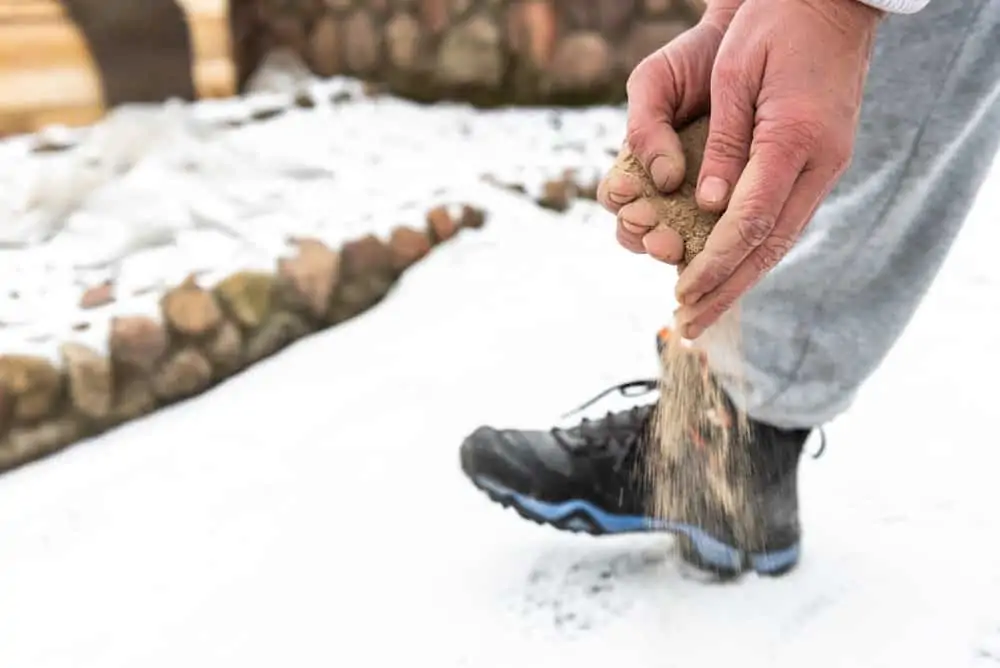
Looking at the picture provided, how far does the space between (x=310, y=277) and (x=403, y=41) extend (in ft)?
3.04

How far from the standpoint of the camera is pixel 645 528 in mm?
981

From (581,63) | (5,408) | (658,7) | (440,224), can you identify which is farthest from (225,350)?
(658,7)

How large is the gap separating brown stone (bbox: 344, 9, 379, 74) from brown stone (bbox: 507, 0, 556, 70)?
34cm

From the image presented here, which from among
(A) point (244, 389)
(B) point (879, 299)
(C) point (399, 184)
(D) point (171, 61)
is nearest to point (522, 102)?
(C) point (399, 184)

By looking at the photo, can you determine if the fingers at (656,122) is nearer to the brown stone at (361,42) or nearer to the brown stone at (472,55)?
the brown stone at (472,55)

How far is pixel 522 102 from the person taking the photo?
7.35ft

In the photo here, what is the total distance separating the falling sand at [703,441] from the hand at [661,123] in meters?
0.22

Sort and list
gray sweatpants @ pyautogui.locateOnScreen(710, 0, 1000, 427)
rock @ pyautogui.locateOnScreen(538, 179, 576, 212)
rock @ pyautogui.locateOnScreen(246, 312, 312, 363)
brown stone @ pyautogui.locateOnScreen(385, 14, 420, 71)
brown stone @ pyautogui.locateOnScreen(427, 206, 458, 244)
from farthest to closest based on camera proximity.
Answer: brown stone @ pyautogui.locateOnScreen(385, 14, 420, 71)
rock @ pyautogui.locateOnScreen(538, 179, 576, 212)
brown stone @ pyautogui.locateOnScreen(427, 206, 458, 244)
rock @ pyautogui.locateOnScreen(246, 312, 312, 363)
gray sweatpants @ pyautogui.locateOnScreen(710, 0, 1000, 427)

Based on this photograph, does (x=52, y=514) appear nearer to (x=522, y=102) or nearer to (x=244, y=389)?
(x=244, y=389)

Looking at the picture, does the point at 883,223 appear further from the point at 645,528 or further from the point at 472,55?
the point at 472,55

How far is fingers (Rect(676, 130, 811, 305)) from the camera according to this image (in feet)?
1.97

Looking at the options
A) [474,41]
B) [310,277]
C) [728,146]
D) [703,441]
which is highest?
[728,146]

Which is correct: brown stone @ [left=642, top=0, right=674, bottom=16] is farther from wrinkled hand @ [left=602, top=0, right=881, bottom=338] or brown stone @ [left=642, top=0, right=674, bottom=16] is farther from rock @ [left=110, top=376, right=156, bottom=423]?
wrinkled hand @ [left=602, top=0, right=881, bottom=338]

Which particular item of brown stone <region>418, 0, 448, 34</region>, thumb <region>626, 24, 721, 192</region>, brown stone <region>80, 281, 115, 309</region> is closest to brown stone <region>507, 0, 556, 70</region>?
brown stone <region>418, 0, 448, 34</region>
